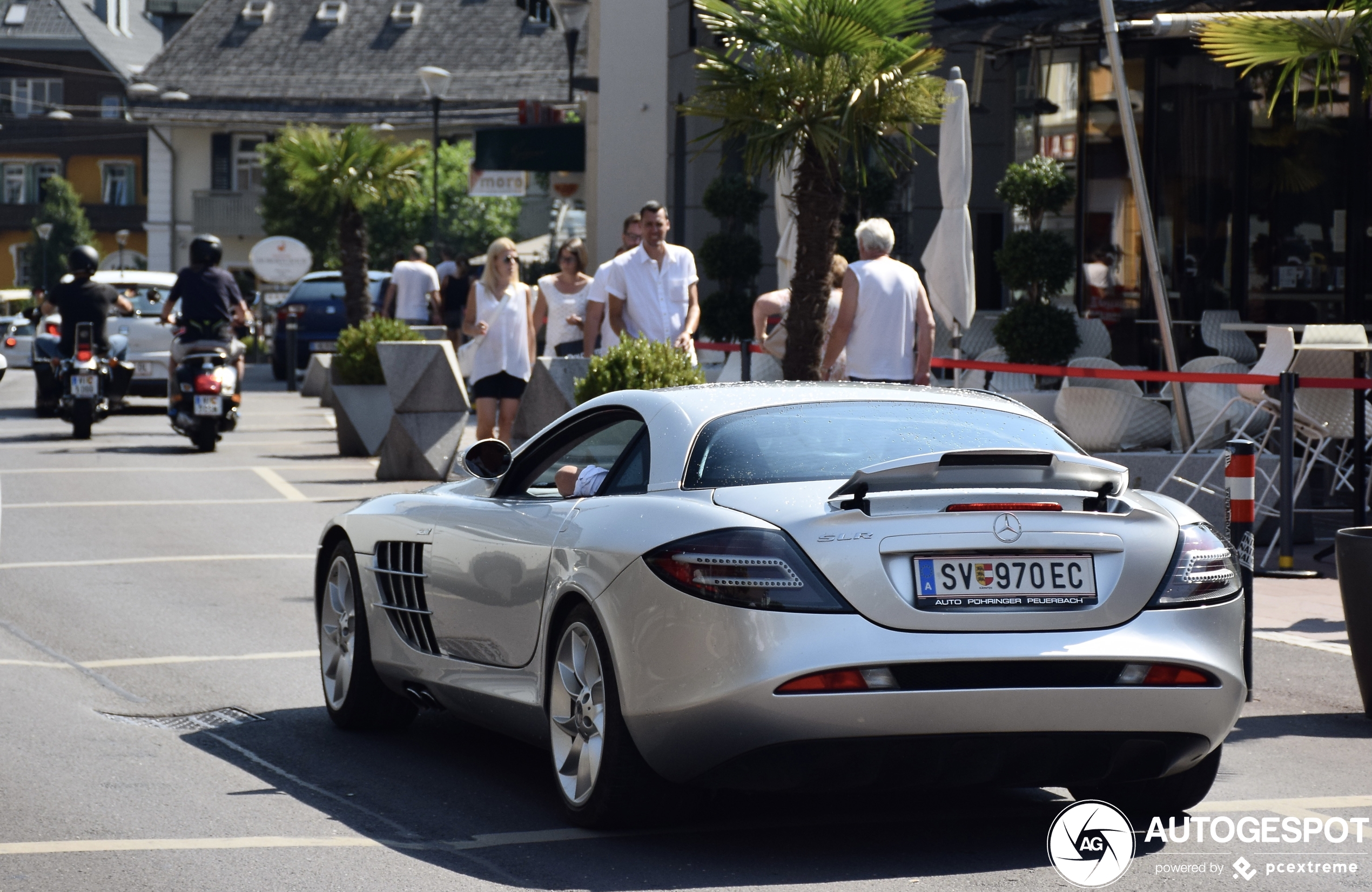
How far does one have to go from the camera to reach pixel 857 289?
36.6ft

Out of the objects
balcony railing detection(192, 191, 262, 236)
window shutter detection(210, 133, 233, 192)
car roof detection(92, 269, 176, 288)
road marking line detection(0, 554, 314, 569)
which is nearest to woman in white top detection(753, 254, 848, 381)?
road marking line detection(0, 554, 314, 569)

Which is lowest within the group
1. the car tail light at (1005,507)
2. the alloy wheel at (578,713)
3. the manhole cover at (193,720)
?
the manhole cover at (193,720)

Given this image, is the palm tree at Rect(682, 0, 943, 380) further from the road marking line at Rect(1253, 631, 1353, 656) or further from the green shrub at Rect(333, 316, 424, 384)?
the green shrub at Rect(333, 316, 424, 384)

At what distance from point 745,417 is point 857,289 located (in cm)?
548

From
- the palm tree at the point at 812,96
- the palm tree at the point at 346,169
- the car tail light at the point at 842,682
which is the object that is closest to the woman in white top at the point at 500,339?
the palm tree at the point at 812,96

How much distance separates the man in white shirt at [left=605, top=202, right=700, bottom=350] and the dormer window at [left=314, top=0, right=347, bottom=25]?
60.3 meters

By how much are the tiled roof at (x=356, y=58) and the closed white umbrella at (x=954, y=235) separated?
53223 millimetres

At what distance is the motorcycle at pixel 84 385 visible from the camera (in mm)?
20625

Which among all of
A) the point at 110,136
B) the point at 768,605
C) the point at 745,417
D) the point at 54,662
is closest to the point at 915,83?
the point at 54,662

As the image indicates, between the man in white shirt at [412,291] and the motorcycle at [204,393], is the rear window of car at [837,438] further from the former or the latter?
the man in white shirt at [412,291]

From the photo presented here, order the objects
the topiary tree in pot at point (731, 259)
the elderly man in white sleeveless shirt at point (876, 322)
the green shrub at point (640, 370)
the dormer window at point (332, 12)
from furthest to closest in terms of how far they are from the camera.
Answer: the dormer window at point (332, 12), the topiary tree in pot at point (731, 259), the green shrub at point (640, 370), the elderly man in white sleeveless shirt at point (876, 322)

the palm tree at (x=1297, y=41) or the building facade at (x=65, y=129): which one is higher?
the building facade at (x=65, y=129)

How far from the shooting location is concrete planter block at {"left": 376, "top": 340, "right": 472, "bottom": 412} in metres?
16.7

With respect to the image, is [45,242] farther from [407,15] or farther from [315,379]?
[315,379]
